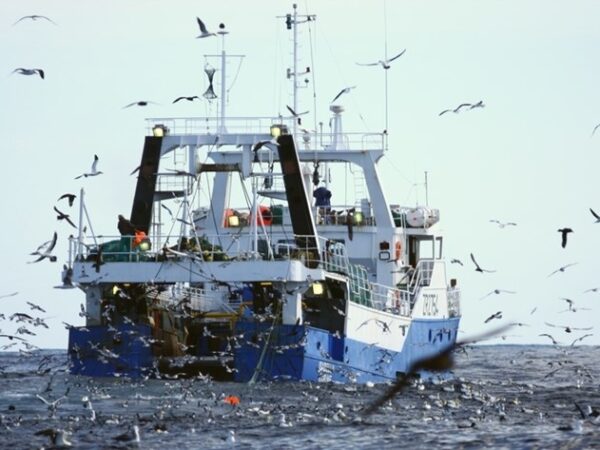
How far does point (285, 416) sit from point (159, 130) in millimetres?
17441

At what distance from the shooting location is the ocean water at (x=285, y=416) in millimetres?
33719

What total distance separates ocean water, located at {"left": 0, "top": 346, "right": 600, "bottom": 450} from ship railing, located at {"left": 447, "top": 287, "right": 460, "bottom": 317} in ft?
47.3

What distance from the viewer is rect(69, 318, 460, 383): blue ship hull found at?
48562 mm

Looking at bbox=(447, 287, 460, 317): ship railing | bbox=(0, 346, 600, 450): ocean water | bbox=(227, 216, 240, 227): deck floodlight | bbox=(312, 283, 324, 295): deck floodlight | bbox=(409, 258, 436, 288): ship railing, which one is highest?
bbox=(227, 216, 240, 227): deck floodlight

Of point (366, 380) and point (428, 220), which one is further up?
point (428, 220)

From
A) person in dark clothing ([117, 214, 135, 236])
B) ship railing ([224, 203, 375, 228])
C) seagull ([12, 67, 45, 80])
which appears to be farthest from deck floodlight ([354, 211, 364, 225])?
seagull ([12, 67, 45, 80])

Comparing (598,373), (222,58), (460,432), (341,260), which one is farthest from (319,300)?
(598,373)

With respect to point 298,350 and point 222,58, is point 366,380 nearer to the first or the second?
point 298,350

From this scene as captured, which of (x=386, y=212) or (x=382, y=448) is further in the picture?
(x=386, y=212)

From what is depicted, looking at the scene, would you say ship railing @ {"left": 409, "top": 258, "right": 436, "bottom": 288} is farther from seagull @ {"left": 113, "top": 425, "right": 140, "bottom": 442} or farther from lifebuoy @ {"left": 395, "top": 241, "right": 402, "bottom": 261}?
seagull @ {"left": 113, "top": 425, "right": 140, "bottom": 442}

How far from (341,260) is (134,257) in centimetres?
703

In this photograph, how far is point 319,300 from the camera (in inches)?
2101

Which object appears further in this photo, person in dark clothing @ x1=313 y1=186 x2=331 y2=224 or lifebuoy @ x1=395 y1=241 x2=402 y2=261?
person in dark clothing @ x1=313 y1=186 x2=331 y2=224

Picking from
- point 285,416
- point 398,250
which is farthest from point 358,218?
point 285,416
